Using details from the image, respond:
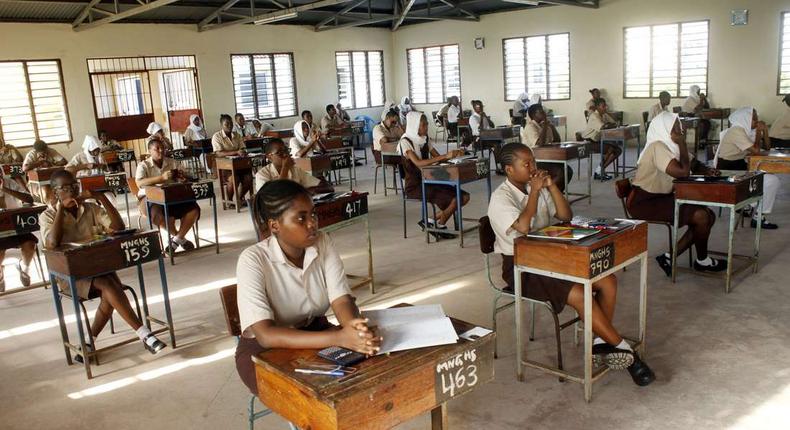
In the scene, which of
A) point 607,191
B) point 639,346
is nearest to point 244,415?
point 639,346

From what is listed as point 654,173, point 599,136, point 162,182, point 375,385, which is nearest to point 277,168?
point 162,182

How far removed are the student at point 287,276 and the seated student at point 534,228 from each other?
3.63 ft

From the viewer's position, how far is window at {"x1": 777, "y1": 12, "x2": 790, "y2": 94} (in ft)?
35.0

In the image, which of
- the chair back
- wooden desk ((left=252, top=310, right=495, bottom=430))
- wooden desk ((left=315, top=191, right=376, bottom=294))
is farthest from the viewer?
wooden desk ((left=315, top=191, right=376, bottom=294))

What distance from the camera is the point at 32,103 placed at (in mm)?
10633

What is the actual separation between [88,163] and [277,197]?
639 cm

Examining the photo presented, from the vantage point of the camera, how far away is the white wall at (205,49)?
10.7 m

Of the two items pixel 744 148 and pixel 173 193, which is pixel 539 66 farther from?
pixel 173 193

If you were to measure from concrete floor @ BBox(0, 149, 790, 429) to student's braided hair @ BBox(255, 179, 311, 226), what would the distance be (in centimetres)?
108

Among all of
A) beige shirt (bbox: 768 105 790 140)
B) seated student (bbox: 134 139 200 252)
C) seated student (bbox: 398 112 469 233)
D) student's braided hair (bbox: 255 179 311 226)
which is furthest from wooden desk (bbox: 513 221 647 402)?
beige shirt (bbox: 768 105 790 140)

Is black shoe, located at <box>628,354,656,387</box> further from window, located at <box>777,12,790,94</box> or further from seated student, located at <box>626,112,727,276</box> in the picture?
window, located at <box>777,12,790,94</box>

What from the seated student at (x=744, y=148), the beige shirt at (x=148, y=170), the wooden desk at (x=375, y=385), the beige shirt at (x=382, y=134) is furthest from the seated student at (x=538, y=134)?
the wooden desk at (x=375, y=385)

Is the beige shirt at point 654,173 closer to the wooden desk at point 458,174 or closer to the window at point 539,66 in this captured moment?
the wooden desk at point 458,174

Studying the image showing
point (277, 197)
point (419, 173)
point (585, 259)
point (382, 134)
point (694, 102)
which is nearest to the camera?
point (277, 197)
